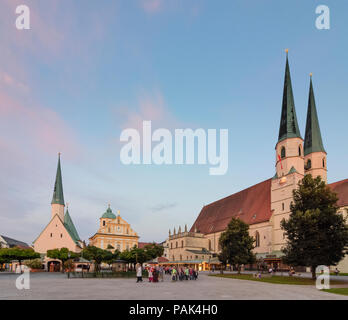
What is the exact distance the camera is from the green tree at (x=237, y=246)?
43344 mm

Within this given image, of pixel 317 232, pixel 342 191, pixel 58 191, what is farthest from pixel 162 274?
pixel 58 191

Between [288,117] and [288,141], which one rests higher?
[288,117]

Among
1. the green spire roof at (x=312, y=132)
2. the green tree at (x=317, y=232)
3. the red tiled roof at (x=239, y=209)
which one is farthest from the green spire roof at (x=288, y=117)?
the green tree at (x=317, y=232)

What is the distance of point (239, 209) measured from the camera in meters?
73.8

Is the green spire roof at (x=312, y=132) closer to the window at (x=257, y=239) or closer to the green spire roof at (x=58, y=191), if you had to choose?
the window at (x=257, y=239)

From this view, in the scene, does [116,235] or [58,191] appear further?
[116,235]

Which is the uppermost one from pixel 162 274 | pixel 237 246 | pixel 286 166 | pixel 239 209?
pixel 286 166

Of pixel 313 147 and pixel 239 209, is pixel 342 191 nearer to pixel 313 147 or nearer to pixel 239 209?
pixel 313 147

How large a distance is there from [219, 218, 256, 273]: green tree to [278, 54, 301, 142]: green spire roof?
900 inches

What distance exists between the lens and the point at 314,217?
30.4 m

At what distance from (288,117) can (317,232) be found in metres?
34.8
